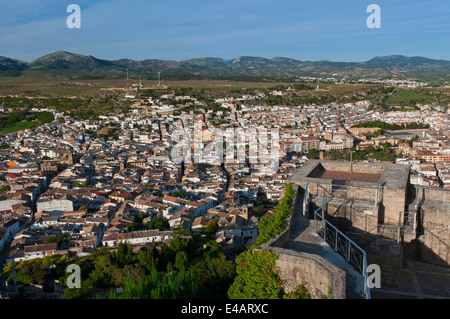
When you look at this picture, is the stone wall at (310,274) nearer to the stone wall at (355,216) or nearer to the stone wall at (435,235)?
the stone wall at (355,216)

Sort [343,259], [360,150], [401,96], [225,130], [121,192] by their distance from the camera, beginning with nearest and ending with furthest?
[343,259] → [121,192] → [360,150] → [225,130] → [401,96]

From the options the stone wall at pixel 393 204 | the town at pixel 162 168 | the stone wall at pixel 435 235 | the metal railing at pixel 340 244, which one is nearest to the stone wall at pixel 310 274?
the metal railing at pixel 340 244

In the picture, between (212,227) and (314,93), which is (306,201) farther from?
(314,93)

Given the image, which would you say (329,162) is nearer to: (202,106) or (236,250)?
(236,250)

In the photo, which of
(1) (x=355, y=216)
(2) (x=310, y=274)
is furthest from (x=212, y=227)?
(2) (x=310, y=274)

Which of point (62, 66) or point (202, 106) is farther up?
point (62, 66)

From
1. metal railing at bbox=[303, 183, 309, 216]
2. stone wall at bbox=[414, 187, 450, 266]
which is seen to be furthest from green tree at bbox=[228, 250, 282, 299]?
stone wall at bbox=[414, 187, 450, 266]

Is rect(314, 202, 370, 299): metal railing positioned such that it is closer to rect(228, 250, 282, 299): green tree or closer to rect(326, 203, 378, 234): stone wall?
rect(326, 203, 378, 234): stone wall

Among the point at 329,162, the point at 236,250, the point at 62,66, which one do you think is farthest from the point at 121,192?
the point at 62,66
